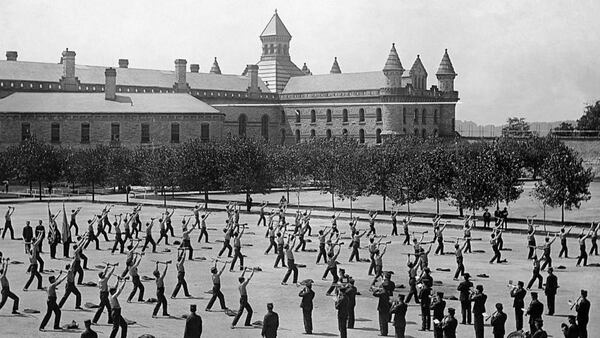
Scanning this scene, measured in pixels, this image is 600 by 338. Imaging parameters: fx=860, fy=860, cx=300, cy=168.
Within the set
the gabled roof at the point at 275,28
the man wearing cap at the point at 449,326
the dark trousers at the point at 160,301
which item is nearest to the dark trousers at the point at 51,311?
the dark trousers at the point at 160,301

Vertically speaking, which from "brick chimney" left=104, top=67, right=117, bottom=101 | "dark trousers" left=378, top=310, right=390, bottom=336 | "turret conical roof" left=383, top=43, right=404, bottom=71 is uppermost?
"turret conical roof" left=383, top=43, right=404, bottom=71

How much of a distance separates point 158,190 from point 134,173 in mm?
3711

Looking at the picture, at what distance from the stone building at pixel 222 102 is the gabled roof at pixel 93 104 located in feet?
0.34

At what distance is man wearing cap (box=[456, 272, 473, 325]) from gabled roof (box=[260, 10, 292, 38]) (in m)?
107

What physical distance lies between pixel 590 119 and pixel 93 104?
6995 centimetres

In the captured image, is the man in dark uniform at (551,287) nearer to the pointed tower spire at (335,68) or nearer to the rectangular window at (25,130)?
the rectangular window at (25,130)

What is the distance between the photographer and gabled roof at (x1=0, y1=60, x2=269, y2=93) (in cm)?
9325

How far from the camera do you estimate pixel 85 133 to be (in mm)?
86875

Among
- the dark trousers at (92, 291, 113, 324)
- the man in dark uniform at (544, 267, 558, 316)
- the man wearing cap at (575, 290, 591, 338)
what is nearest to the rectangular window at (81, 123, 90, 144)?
the dark trousers at (92, 291, 113, 324)

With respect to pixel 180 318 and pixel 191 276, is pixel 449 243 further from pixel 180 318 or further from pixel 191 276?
pixel 180 318

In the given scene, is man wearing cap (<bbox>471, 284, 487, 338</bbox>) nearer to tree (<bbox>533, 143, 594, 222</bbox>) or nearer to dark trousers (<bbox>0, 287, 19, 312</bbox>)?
dark trousers (<bbox>0, 287, 19, 312</bbox>)

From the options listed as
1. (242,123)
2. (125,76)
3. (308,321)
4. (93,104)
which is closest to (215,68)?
(242,123)

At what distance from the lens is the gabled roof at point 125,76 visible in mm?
93250

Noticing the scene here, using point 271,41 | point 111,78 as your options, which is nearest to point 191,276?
point 111,78
